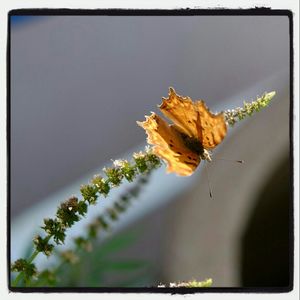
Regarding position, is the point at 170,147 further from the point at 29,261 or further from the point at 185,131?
the point at 29,261

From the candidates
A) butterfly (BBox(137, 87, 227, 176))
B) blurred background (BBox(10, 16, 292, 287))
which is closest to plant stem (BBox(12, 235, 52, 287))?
blurred background (BBox(10, 16, 292, 287))

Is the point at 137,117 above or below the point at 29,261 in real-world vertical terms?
above

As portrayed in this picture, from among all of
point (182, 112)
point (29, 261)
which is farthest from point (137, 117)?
point (29, 261)

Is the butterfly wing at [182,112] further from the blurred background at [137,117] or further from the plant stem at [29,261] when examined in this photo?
the plant stem at [29,261]

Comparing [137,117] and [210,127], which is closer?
[210,127]

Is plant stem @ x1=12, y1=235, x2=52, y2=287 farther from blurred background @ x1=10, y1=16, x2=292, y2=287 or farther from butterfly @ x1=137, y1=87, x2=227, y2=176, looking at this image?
butterfly @ x1=137, y1=87, x2=227, y2=176

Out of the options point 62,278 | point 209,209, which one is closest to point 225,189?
point 209,209

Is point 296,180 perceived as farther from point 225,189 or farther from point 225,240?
point 225,240
